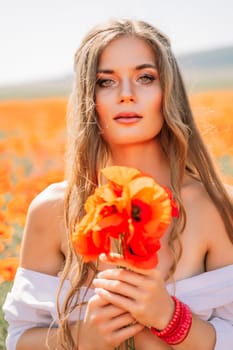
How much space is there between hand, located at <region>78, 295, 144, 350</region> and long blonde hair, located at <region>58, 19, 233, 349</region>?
0.19 meters

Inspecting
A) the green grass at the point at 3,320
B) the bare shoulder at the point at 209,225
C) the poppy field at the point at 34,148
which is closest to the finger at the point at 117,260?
the bare shoulder at the point at 209,225

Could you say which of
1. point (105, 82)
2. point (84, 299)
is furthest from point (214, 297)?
point (105, 82)

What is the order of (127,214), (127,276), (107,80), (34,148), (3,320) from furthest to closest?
(34,148)
(3,320)
(107,80)
(127,276)
(127,214)

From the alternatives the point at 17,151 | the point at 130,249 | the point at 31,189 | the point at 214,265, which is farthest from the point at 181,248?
the point at 17,151

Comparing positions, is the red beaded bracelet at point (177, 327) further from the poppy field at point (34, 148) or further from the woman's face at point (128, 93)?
the poppy field at point (34, 148)

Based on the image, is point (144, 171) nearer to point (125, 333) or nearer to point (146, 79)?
point (146, 79)

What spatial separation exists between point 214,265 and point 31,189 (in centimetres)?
166

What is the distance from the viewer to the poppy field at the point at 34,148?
427cm

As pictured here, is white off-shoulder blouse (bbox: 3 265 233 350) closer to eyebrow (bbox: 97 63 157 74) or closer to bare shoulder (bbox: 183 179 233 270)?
bare shoulder (bbox: 183 179 233 270)

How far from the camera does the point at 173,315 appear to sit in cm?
294

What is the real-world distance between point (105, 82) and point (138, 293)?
2.39 ft

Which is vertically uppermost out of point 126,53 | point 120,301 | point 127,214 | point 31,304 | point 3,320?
point 126,53

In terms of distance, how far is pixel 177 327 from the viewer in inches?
117

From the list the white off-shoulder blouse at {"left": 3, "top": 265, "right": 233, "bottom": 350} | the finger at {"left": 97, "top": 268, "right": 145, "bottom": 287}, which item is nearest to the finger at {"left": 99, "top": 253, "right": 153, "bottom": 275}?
the finger at {"left": 97, "top": 268, "right": 145, "bottom": 287}
